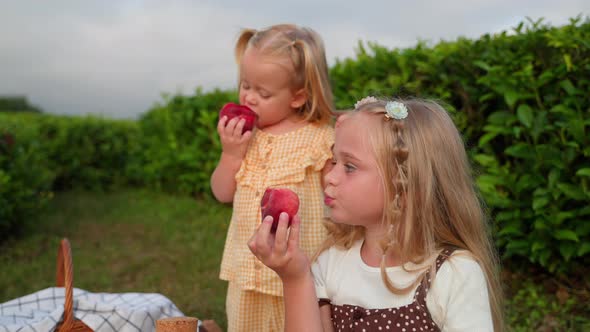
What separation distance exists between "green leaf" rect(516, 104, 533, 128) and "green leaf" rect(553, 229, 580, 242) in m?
0.71

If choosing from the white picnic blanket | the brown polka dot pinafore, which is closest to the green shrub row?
the brown polka dot pinafore

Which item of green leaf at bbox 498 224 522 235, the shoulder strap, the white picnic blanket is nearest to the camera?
the shoulder strap

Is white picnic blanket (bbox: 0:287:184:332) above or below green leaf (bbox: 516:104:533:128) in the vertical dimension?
below

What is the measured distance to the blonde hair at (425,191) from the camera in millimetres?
1875

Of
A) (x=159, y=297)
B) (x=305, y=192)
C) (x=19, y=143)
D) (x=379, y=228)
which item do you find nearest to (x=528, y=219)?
(x=305, y=192)

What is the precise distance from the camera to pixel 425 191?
1.88 meters

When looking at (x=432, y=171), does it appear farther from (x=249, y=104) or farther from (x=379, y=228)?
(x=249, y=104)

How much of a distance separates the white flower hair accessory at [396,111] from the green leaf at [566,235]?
7.02 feet

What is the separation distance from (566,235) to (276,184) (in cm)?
205

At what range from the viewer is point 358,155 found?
1896 mm

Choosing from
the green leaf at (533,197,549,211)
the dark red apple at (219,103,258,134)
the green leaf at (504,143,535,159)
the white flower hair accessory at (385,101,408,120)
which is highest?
the white flower hair accessory at (385,101,408,120)

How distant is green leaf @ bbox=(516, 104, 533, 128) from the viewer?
3.62m

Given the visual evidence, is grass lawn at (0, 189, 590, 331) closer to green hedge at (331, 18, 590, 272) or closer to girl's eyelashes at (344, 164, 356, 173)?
green hedge at (331, 18, 590, 272)

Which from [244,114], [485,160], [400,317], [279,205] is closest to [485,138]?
[485,160]
